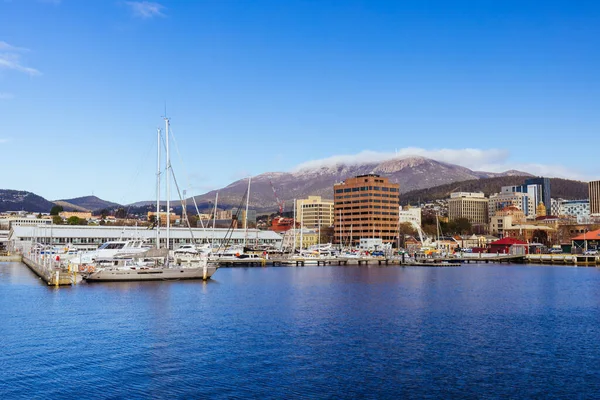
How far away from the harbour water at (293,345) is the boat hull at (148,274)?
738 centimetres

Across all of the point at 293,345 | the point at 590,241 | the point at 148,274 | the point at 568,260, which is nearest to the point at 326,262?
the point at 568,260

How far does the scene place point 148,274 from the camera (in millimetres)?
75062

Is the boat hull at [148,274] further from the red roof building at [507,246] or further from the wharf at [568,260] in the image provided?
the red roof building at [507,246]

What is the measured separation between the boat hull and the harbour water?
7382 mm

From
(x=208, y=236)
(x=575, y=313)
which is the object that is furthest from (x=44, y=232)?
(x=575, y=313)

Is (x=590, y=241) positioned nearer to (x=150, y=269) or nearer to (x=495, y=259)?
(x=495, y=259)

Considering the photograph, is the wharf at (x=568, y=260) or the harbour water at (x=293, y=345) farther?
the wharf at (x=568, y=260)

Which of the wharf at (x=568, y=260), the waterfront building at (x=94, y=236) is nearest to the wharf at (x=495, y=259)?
the wharf at (x=568, y=260)

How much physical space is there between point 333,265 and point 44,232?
71.9 metres

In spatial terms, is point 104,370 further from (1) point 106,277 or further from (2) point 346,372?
(1) point 106,277

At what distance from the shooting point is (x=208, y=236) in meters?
164

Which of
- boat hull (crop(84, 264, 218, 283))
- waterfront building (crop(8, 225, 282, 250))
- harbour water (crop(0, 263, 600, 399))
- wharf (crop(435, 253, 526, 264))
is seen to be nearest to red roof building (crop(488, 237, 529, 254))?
wharf (crop(435, 253, 526, 264))

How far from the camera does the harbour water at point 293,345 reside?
93.4ft

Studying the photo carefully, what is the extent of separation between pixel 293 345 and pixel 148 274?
42119 mm
